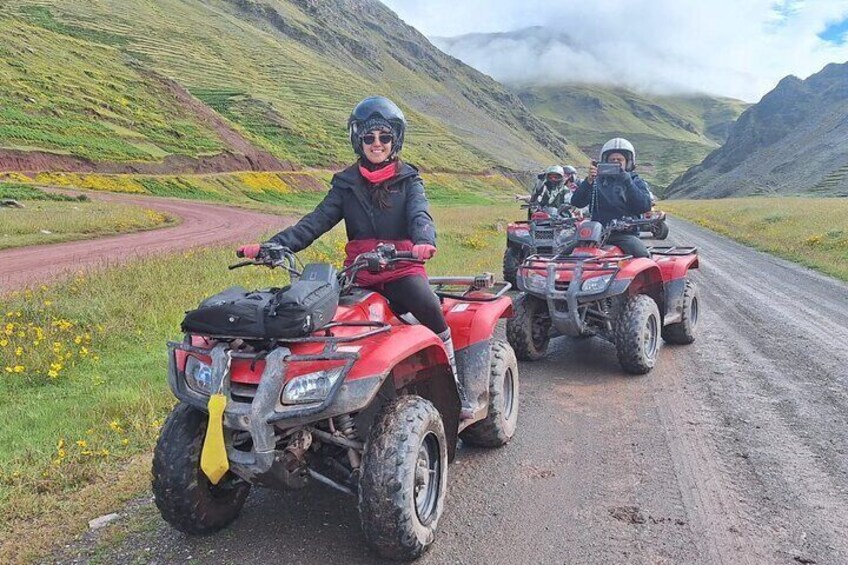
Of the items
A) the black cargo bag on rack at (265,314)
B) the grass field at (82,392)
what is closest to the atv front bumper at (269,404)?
the black cargo bag on rack at (265,314)

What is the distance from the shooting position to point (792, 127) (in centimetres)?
12419

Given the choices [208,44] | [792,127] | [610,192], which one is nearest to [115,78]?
[208,44]

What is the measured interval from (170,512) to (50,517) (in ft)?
3.07

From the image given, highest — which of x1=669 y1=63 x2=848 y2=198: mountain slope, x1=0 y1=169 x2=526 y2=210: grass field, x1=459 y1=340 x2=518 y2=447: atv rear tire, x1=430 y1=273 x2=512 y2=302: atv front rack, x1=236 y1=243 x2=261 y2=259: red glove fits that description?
x1=669 y1=63 x2=848 y2=198: mountain slope

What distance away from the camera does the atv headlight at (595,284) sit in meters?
6.84

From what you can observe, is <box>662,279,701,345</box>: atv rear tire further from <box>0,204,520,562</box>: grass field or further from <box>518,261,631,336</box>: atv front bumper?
<box>0,204,520,562</box>: grass field

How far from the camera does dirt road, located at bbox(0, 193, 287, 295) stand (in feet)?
39.5

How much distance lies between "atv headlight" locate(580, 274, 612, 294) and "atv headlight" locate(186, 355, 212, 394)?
4.50 meters

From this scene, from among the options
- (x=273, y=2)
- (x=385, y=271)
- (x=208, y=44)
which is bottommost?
(x=385, y=271)

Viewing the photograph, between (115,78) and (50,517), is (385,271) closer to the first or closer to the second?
(50,517)

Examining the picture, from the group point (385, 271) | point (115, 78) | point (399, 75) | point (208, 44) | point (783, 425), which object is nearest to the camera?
point (385, 271)

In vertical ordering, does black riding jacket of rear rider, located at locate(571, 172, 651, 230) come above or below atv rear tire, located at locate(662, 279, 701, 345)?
Result: above

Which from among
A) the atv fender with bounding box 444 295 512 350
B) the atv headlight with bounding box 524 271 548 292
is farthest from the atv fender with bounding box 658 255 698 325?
the atv fender with bounding box 444 295 512 350

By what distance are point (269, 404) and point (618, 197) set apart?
20.1ft
